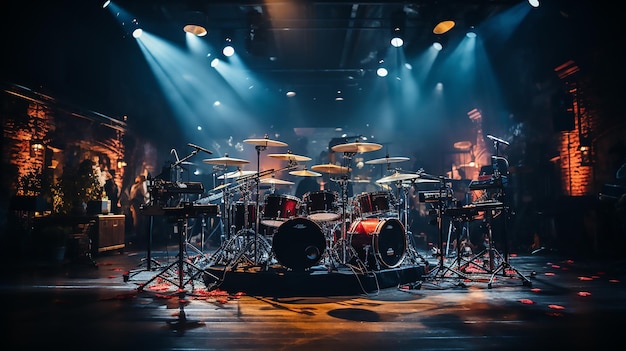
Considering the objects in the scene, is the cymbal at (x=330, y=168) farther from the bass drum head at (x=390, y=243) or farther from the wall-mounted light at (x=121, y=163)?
the wall-mounted light at (x=121, y=163)

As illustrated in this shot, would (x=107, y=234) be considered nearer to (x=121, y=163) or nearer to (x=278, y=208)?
(x=121, y=163)

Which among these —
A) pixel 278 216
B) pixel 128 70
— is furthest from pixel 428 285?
pixel 128 70

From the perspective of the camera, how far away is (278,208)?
6074 millimetres

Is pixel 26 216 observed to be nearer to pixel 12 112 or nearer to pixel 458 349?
pixel 12 112

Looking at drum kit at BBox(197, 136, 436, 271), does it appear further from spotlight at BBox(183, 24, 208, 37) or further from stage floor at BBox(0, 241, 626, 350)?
spotlight at BBox(183, 24, 208, 37)

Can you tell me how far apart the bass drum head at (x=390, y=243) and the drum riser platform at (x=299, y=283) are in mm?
427

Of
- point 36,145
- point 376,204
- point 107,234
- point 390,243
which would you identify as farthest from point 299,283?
point 36,145

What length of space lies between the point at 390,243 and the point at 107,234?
7247 millimetres

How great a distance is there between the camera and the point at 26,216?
27.8 ft

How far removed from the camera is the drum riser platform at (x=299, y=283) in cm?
511

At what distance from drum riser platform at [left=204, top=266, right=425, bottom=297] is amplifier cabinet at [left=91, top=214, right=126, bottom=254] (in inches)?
206

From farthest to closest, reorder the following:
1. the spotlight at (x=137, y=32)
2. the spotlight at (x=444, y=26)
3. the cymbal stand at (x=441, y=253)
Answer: the spotlight at (x=137, y=32)
the spotlight at (x=444, y=26)
the cymbal stand at (x=441, y=253)

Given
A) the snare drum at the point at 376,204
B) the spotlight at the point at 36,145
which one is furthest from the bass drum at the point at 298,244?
the spotlight at the point at 36,145

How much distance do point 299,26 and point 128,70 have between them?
20.6ft
